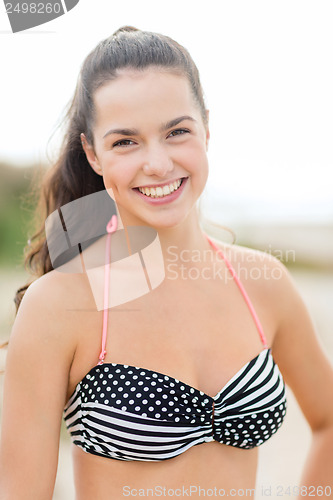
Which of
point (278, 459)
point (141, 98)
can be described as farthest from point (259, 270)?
point (278, 459)

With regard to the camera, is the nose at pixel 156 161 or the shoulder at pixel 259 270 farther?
the shoulder at pixel 259 270

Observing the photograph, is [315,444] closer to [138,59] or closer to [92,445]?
[92,445]

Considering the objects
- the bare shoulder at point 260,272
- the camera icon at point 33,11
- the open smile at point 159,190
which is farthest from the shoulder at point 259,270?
the camera icon at point 33,11

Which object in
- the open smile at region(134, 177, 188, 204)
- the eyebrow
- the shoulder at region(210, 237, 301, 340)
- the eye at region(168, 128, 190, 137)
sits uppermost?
the eyebrow

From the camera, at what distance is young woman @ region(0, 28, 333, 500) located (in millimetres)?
1521

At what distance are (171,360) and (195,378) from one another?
93mm

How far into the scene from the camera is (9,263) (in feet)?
24.2

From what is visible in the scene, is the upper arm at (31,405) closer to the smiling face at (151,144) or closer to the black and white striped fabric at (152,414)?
the black and white striped fabric at (152,414)

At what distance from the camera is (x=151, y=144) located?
160 cm

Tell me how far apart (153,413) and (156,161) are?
28.4 inches

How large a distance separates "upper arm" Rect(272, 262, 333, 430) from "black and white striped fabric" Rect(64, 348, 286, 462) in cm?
29

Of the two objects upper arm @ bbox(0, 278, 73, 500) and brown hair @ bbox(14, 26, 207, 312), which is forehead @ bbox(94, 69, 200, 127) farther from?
upper arm @ bbox(0, 278, 73, 500)

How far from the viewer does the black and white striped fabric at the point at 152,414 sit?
1566mm

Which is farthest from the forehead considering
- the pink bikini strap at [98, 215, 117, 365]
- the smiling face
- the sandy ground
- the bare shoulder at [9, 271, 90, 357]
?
the sandy ground
